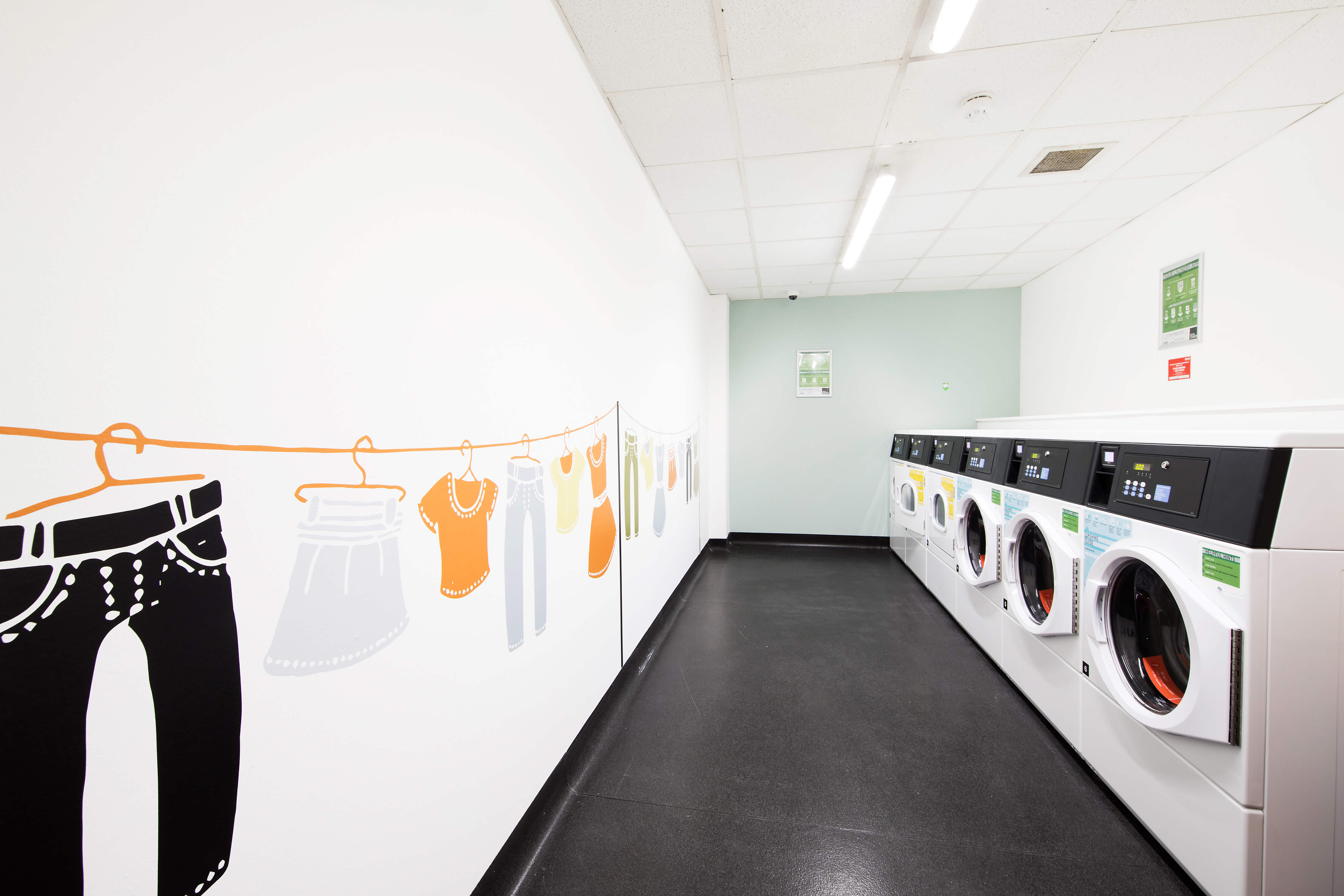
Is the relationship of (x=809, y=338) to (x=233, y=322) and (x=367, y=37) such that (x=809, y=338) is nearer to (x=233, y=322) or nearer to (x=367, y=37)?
(x=367, y=37)

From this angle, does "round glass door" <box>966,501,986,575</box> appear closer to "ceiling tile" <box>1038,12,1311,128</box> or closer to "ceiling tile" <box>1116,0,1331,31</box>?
"ceiling tile" <box>1038,12,1311,128</box>

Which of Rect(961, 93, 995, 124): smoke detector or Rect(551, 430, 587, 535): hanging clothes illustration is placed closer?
Rect(551, 430, 587, 535): hanging clothes illustration

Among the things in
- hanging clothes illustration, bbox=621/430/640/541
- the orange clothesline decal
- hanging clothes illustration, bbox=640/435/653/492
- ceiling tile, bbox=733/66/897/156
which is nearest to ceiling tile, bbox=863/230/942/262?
ceiling tile, bbox=733/66/897/156

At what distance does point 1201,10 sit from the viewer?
1.52 m

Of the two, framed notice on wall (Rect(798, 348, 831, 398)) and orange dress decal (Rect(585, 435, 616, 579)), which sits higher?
framed notice on wall (Rect(798, 348, 831, 398))

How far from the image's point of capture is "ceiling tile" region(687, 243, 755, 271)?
11.2 ft

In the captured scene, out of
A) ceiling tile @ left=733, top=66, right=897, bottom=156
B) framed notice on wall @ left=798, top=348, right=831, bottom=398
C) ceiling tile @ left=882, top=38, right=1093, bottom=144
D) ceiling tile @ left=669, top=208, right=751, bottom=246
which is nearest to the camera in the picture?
ceiling tile @ left=882, top=38, right=1093, bottom=144

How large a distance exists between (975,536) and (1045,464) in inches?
35.1

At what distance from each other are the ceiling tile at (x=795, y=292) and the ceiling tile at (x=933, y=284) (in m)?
0.68

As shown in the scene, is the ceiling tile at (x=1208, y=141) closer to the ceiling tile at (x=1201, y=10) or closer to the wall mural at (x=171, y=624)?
the ceiling tile at (x=1201, y=10)

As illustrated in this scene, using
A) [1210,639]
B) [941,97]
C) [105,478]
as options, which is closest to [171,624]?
[105,478]

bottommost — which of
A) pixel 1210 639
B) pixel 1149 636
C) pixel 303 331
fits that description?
pixel 1149 636

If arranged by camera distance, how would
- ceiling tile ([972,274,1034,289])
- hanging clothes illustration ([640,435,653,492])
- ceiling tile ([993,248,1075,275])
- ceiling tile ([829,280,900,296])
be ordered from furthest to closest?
1. ceiling tile ([829,280,900,296])
2. ceiling tile ([972,274,1034,289])
3. ceiling tile ([993,248,1075,275])
4. hanging clothes illustration ([640,435,653,492])

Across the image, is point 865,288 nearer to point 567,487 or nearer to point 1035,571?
point 1035,571
